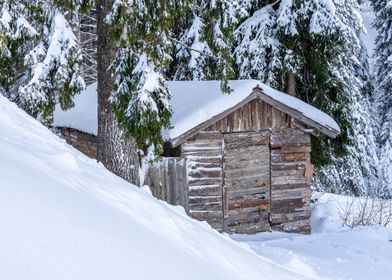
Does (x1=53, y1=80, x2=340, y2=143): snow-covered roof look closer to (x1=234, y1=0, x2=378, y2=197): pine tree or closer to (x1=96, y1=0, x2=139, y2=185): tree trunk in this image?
(x1=96, y1=0, x2=139, y2=185): tree trunk

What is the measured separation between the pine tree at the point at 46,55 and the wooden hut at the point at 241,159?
219cm

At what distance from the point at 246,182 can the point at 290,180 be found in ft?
4.08

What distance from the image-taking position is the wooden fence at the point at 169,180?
11.0m

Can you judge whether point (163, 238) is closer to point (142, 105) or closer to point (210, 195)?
point (142, 105)

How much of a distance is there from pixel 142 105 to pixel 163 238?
4651mm

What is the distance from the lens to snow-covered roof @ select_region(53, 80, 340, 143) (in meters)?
10.7

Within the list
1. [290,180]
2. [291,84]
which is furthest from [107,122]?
[291,84]

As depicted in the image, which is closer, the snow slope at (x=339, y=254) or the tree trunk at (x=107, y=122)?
the snow slope at (x=339, y=254)

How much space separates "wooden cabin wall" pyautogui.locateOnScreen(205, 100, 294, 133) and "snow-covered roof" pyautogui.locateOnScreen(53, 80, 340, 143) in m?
0.25

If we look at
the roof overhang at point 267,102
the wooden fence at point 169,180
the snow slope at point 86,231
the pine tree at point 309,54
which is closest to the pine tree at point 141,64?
the roof overhang at point 267,102

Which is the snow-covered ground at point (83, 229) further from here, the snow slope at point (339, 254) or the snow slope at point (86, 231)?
the snow slope at point (339, 254)

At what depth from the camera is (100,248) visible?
2.90 meters

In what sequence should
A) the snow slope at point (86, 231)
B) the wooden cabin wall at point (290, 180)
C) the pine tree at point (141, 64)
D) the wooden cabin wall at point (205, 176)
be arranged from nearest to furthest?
the snow slope at point (86, 231)
the pine tree at point (141, 64)
the wooden cabin wall at point (205, 176)
the wooden cabin wall at point (290, 180)

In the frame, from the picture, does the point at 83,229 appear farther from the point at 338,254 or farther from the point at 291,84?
the point at 291,84
